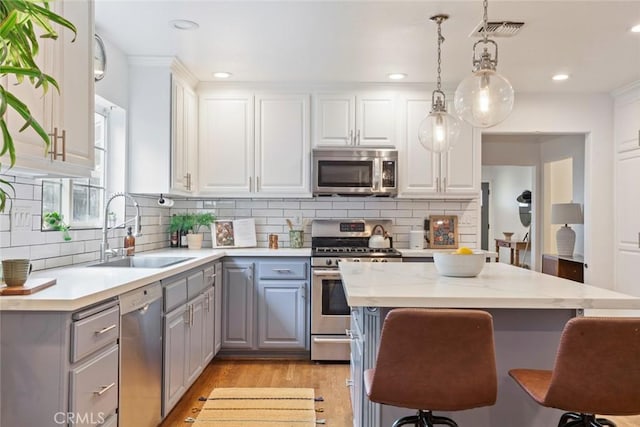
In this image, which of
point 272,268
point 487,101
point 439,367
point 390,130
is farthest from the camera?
point 390,130

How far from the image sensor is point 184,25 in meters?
3.02

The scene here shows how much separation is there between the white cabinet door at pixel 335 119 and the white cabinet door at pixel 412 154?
18.5 inches

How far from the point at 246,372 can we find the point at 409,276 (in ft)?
6.36

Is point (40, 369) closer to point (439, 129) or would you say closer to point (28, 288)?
point (28, 288)

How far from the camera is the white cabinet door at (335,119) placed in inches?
171

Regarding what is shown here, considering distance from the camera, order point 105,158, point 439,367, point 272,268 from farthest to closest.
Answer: point 272,268, point 105,158, point 439,367

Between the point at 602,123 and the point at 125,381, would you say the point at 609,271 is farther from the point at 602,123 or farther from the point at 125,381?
the point at 125,381

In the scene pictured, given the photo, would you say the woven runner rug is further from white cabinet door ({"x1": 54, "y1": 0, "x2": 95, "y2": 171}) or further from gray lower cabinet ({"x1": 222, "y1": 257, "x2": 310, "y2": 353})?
white cabinet door ({"x1": 54, "y1": 0, "x2": 95, "y2": 171})

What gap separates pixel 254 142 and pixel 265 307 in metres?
1.47

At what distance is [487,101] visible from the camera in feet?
7.45

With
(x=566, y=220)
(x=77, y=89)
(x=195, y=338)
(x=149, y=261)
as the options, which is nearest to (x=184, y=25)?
(x=77, y=89)

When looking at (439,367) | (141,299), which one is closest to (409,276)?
(439,367)

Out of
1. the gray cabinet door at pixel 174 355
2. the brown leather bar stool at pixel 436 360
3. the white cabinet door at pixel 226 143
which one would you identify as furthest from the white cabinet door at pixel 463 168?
the brown leather bar stool at pixel 436 360

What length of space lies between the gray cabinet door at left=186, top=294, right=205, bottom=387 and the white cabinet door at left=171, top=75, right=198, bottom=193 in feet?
3.30
